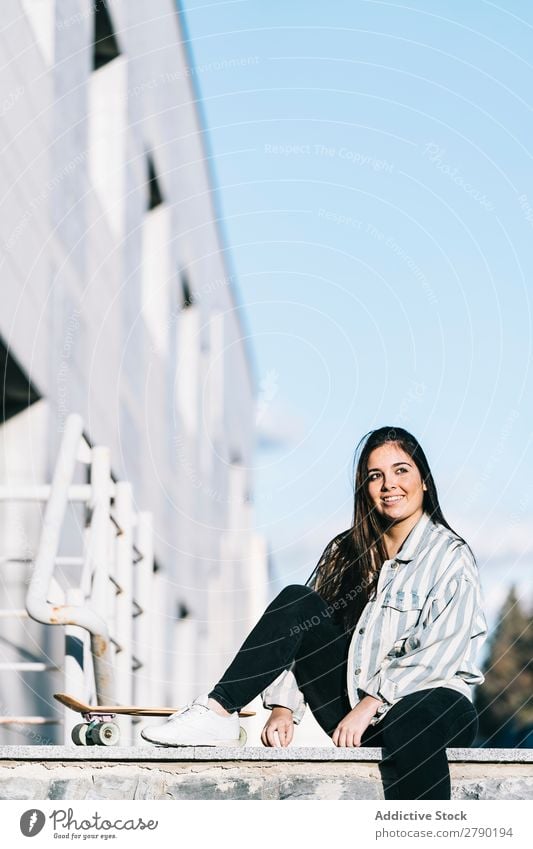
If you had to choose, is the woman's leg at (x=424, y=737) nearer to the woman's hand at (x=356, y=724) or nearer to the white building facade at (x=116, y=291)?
the woman's hand at (x=356, y=724)

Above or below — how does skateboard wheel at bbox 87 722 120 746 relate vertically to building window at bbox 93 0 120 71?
below

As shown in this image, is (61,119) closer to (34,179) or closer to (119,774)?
(34,179)

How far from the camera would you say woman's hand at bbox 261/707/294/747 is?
130 inches

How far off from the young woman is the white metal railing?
0.79 meters

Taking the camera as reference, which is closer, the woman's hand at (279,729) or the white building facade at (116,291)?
the woman's hand at (279,729)

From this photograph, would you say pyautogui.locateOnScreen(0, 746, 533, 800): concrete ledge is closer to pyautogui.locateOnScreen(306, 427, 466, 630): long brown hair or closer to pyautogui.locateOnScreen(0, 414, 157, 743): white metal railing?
pyautogui.locateOnScreen(306, 427, 466, 630): long brown hair

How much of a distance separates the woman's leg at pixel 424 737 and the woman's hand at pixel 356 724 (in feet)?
0.21

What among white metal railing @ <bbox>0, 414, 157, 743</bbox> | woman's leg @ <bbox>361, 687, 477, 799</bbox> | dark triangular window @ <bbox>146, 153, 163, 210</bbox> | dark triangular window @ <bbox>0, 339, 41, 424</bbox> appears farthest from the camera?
dark triangular window @ <bbox>146, 153, 163, 210</bbox>

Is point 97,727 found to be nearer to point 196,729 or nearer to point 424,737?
point 196,729

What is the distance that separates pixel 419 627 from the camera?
3125 millimetres

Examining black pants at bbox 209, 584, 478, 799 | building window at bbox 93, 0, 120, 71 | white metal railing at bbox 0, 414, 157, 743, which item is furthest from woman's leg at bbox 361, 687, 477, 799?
building window at bbox 93, 0, 120, 71

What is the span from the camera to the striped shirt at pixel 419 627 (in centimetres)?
304

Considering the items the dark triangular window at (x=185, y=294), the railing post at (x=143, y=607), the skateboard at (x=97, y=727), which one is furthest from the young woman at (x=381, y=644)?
the dark triangular window at (x=185, y=294)
